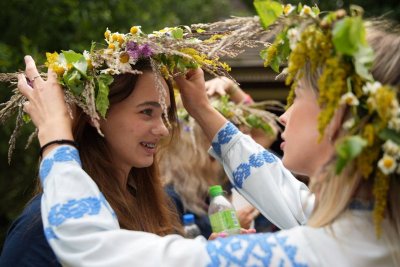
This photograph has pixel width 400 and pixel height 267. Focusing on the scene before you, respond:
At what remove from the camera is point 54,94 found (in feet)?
7.29

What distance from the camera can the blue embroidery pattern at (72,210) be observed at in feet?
6.23

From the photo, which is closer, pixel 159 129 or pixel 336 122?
pixel 336 122

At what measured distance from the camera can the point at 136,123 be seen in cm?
278

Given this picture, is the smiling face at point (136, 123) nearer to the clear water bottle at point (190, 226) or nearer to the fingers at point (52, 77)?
the fingers at point (52, 77)

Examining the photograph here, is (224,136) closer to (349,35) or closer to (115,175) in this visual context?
(115,175)

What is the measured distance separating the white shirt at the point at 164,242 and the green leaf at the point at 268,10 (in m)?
0.64

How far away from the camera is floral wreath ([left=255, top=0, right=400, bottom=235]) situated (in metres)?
1.75

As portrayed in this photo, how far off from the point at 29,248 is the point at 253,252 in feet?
3.25

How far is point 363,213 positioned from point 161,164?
2611mm

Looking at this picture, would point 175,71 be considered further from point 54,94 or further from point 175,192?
point 175,192

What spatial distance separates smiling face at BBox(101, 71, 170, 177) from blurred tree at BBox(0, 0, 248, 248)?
7.76ft

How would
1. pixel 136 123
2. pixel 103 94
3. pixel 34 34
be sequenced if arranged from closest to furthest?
pixel 103 94 → pixel 136 123 → pixel 34 34

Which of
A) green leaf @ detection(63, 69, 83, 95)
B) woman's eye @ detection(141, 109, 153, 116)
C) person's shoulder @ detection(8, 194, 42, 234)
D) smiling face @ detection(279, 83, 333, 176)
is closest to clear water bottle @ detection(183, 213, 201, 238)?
woman's eye @ detection(141, 109, 153, 116)

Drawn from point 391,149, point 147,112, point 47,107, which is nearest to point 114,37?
point 147,112
